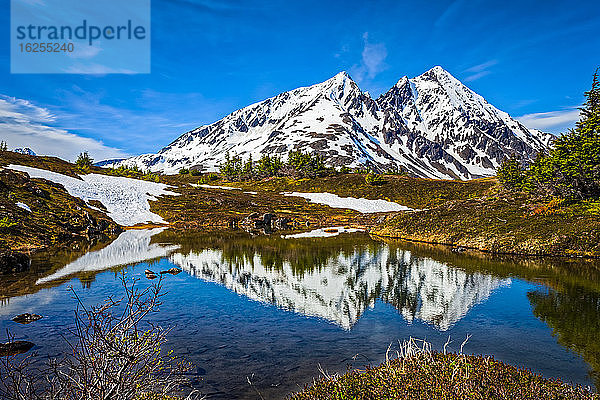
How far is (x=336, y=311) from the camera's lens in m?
18.1

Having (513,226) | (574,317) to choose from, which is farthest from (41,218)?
(513,226)

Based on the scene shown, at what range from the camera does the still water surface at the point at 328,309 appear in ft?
40.4

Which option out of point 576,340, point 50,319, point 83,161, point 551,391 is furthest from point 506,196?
point 83,161

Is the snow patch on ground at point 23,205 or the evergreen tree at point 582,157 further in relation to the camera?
the snow patch on ground at point 23,205

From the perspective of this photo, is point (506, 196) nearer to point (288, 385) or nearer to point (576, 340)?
point (576, 340)

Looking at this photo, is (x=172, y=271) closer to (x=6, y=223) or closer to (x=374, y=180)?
(x=6, y=223)

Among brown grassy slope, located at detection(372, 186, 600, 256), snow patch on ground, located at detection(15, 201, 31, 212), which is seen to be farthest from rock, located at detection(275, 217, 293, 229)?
snow patch on ground, located at detection(15, 201, 31, 212)

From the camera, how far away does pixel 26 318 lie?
53.3 ft

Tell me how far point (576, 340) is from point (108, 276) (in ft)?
92.0

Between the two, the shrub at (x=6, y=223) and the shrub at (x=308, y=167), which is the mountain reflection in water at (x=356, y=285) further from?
the shrub at (x=308, y=167)

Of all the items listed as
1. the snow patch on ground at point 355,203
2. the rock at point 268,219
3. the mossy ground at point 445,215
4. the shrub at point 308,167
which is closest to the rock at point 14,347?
the mossy ground at point 445,215

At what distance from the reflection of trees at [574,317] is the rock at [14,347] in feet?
61.5

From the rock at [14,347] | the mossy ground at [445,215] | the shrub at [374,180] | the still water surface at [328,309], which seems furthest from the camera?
the shrub at [374,180]

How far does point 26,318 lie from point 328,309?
14.0 metres
